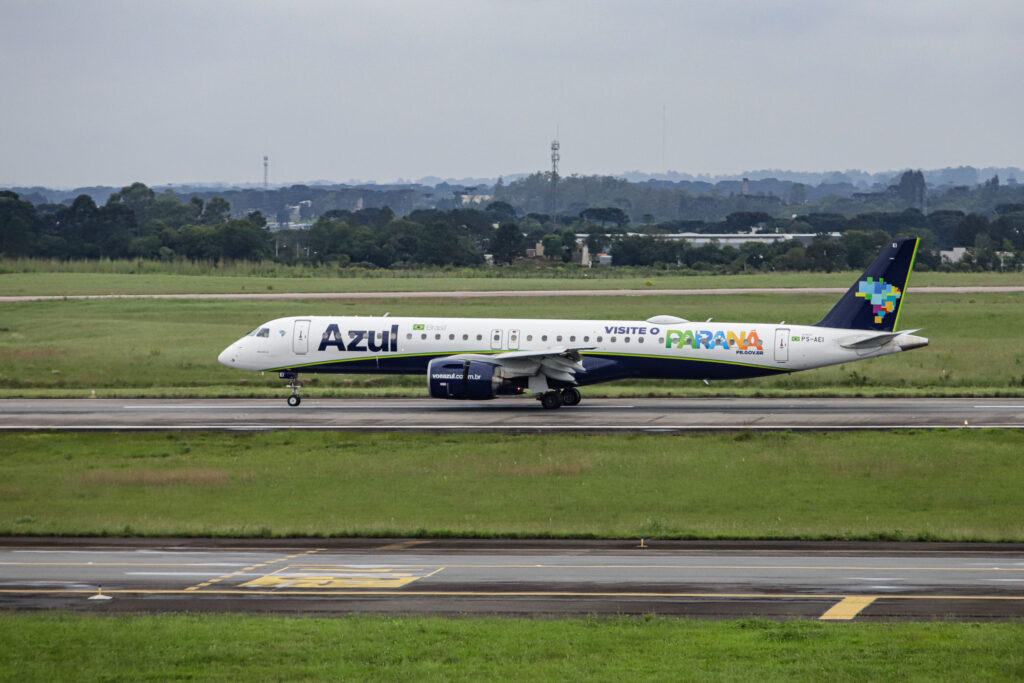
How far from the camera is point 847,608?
20469mm

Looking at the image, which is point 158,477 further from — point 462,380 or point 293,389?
point 293,389

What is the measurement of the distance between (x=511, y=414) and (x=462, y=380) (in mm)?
2614

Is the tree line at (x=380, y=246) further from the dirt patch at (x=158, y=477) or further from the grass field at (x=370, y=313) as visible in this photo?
the dirt patch at (x=158, y=477)

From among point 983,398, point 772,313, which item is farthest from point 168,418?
point 772,313

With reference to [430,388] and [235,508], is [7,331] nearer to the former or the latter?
[430,388]

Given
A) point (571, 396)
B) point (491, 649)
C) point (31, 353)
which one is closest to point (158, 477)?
point (571, 396)

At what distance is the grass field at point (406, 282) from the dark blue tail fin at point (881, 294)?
58.0 m

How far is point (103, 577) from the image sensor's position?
2322 centimetres

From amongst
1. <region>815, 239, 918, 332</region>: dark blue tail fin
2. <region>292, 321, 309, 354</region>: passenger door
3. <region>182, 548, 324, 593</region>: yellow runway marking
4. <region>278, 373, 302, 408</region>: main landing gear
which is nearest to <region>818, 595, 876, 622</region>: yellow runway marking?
<region>182, 548, 324, 593</region>: yellow runway marking

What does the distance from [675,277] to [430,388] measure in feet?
278

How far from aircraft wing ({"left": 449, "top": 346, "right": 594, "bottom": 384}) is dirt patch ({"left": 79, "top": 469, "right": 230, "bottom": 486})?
13.8 meters

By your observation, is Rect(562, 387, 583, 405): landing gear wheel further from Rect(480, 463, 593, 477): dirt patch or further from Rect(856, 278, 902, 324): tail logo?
Rect(480, 463, 593, 477): dirt patch

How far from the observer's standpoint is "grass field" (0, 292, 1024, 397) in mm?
56156

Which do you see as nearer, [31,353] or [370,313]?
[31,353]
